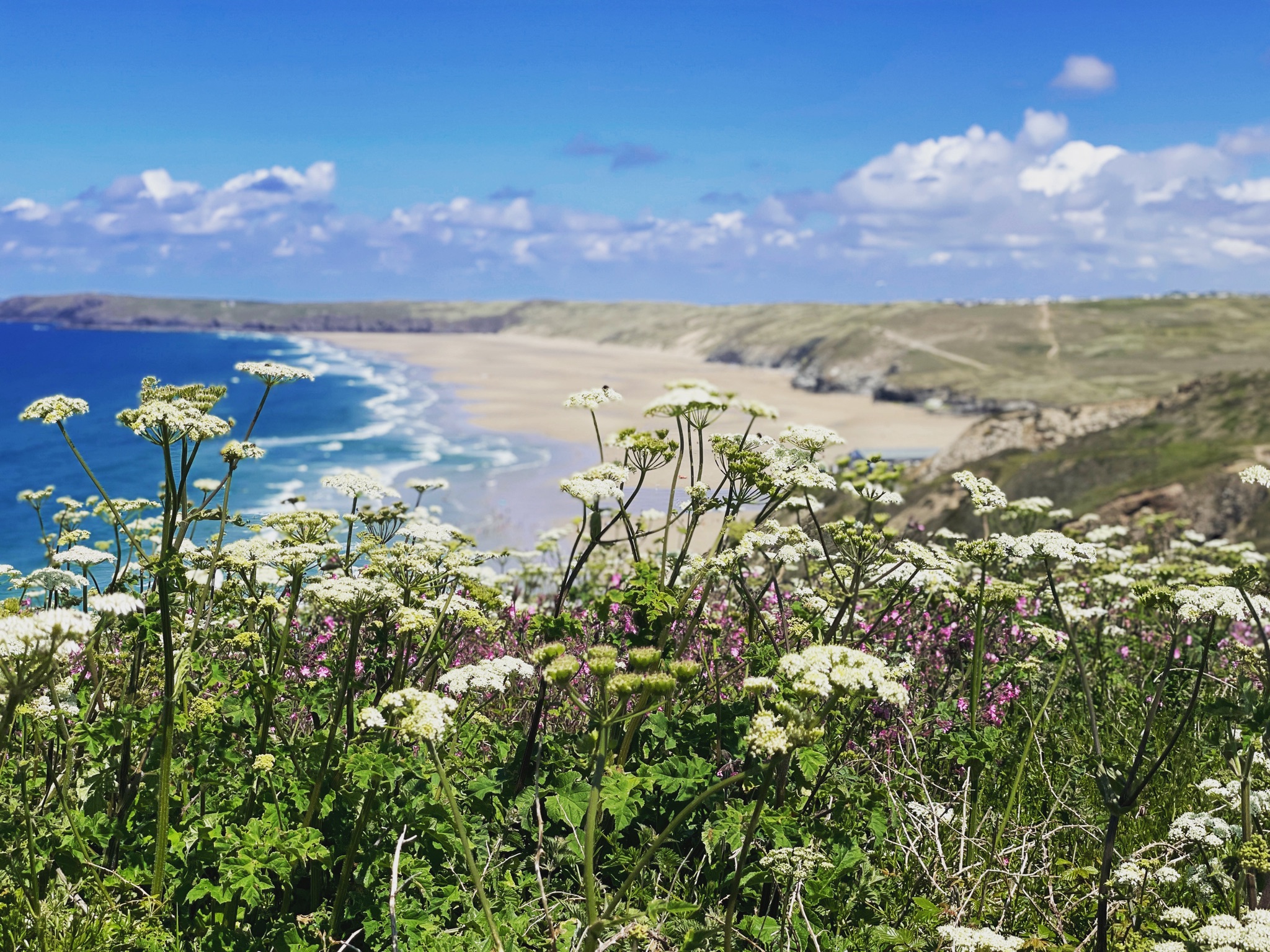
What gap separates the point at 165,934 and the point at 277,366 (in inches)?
117

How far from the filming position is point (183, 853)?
3.90m

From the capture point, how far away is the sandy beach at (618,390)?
5881 centimetres

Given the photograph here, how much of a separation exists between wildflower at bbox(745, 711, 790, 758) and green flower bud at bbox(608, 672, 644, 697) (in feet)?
1.47

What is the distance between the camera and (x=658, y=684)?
2.96 meters

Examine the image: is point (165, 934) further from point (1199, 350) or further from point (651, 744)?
point (1199, 350)

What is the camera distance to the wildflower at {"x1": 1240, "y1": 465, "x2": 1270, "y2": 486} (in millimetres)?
4488

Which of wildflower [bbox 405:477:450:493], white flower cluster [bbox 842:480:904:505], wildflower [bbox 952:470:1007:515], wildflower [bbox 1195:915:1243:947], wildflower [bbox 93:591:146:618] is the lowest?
wildflower [bbox 1195:915:1243:947]

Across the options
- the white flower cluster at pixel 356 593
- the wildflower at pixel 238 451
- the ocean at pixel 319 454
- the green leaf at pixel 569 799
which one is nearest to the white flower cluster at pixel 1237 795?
the green leaf at pixel 569 799

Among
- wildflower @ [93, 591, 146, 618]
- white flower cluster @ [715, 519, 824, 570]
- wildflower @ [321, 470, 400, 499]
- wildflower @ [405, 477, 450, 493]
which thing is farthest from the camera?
wildflower @ [405, 477, 450, 493]

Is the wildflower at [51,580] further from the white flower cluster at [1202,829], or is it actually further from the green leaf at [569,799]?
the white flower cluster at [1202,829]

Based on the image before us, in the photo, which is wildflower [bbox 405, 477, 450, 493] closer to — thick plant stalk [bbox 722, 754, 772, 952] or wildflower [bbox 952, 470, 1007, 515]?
wildflower [bbox 952, 470, 1007, 515]

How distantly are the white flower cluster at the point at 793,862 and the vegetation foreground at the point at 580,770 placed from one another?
0.7 inches

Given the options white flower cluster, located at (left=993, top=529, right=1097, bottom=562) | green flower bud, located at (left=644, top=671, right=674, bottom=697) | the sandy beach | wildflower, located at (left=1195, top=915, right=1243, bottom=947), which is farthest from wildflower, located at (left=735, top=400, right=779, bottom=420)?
the sandy beach

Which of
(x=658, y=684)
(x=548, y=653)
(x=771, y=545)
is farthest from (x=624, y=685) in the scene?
(x=771, y=545)
